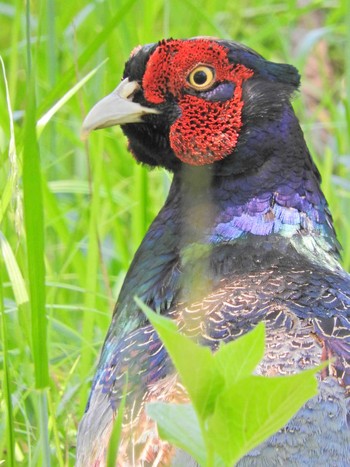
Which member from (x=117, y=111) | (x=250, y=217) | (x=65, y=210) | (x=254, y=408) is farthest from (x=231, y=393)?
(x=65, y=210)

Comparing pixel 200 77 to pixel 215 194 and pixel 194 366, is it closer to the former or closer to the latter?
pixel 215 194

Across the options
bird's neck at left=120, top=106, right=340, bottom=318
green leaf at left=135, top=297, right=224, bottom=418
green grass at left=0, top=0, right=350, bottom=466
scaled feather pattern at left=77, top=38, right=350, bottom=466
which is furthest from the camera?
bird's neck at left=120, top=106, right=340, bottom=318

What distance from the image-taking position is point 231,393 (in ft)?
5.41

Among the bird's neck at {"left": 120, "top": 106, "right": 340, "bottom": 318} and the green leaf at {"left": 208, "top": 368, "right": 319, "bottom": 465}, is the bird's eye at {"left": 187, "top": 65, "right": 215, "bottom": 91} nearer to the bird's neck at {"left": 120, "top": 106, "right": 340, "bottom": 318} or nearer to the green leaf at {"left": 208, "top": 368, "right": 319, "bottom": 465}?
the bird's neck at {"left": 120, "top": 106, "right": 340, "bottom": 318}

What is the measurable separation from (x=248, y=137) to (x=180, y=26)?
250cm

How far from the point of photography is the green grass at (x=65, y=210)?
2209 millimetres

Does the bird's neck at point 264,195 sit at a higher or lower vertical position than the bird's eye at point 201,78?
lower

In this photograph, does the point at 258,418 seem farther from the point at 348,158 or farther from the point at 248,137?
A: the point at 348,158

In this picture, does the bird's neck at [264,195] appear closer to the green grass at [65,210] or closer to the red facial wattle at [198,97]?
the red facial wattle at [198,97]

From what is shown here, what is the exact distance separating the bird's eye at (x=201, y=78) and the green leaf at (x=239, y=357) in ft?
4.72

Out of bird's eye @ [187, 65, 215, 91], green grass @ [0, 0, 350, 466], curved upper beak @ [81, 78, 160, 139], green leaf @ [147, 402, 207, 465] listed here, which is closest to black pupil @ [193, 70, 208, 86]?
bird's eye @ [187, 65, 215, 91]

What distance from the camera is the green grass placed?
2.21 meters

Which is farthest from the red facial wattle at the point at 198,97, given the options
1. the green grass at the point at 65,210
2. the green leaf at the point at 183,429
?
the green leaf at the point at 183,429

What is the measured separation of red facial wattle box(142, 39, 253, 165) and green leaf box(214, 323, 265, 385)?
134 centimetres
